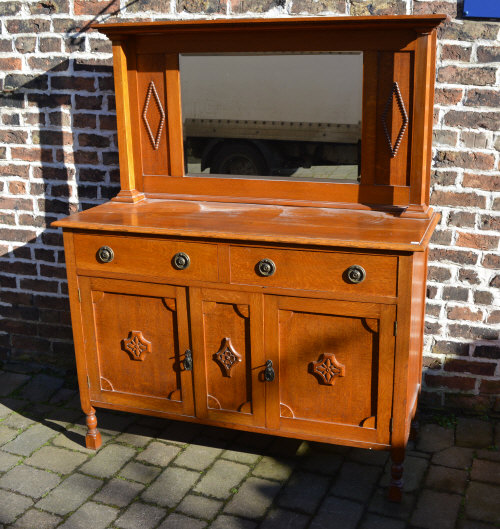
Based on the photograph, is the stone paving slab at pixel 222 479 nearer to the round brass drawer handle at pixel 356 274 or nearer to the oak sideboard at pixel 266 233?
the oak sideboard at pixel 266 233

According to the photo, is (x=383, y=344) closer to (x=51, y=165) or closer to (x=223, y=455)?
(x=223, y=455)

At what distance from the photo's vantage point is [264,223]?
2.91 m

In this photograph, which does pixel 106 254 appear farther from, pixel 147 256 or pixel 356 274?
pixel 356 274

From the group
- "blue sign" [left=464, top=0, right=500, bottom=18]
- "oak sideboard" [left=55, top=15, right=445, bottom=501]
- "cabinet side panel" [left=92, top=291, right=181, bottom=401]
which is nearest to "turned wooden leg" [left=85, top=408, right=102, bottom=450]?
"oak sideboard" [left=55, top=15, right=445, bottom=501]

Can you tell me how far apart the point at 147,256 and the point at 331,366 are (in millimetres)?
886

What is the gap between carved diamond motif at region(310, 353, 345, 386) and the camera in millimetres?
2809

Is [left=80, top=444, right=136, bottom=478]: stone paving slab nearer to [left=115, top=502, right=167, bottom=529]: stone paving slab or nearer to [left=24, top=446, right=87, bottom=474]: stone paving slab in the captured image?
[left=24, top=446, right=87, bottom=474]: stone paving slab

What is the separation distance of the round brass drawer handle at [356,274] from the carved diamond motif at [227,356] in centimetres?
61

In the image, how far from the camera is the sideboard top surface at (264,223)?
2.66 metres

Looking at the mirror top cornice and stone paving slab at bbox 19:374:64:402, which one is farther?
stone paving slab at bbox 19:374:64:402

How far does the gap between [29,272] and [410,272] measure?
7.65ft

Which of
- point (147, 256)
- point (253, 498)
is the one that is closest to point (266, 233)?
point (147, 256)

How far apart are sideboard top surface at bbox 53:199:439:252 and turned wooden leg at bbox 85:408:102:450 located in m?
0.91

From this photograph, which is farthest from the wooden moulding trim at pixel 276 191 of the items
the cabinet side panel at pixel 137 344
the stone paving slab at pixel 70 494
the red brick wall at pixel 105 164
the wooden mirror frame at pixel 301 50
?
the stone paving slab at pixel 70 494
